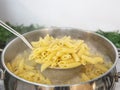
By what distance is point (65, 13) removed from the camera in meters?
1.04

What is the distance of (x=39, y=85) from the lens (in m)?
0.56

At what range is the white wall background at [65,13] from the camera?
1.02m

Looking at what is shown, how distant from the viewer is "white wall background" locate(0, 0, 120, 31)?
1.02 m

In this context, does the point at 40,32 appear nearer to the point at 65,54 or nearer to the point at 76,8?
the point at 65,54

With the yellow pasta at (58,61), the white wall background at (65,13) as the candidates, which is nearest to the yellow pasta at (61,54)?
the yellow pasta at (58,61)

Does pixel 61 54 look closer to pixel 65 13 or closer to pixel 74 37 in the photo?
pixel 74 37

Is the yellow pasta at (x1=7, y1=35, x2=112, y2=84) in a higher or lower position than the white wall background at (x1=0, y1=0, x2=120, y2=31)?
lower

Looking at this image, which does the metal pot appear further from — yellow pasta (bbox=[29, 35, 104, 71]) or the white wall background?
the white wall background

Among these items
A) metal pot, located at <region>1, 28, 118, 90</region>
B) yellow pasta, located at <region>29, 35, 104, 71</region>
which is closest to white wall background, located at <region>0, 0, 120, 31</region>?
metal pot, located at <region>1, 28, 118, 90</region>

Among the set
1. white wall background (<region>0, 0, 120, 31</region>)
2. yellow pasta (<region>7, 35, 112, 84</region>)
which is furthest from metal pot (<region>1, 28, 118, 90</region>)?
white wall background (<region>0, 0, 120, 31</region>)

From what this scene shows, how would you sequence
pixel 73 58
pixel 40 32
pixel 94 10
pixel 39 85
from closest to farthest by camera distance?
1. pixel 39 85
2. pixel 73 58
3. pixel 40 32
4. pixel 94 10

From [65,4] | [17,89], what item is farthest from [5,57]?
[65,4]

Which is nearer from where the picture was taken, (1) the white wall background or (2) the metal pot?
(2) the metal pot

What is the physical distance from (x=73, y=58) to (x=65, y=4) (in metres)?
0.40
